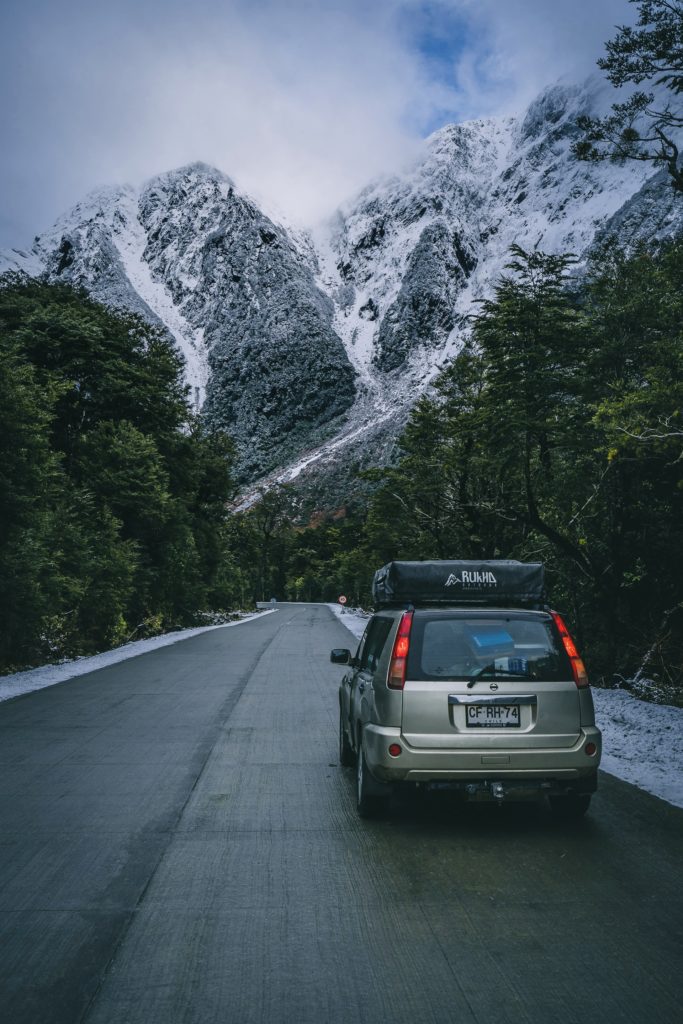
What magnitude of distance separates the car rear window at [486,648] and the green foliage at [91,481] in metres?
11.6

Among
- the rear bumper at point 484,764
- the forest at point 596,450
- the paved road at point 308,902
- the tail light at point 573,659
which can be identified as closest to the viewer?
the paved road at point 308,902

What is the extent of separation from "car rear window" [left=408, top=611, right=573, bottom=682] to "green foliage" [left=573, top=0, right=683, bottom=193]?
7.39 metres

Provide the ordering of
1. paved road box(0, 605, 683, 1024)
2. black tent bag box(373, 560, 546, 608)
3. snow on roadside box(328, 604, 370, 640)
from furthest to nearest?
1. snow on roadside box(328, 604, 370, 640)
2. black tent bag box(373, 560, 546, 608)
3. paved road box(0, 605, 683, 1024)

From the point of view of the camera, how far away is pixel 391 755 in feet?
17.8

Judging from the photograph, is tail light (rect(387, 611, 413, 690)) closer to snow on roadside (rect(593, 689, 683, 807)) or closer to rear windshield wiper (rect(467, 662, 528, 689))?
rear windshield wiper (rect(467, 662, 528, 689))

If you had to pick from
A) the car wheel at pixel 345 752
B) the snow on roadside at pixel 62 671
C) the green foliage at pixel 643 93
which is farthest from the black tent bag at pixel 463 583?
the snow on roadside at pixel 62 671

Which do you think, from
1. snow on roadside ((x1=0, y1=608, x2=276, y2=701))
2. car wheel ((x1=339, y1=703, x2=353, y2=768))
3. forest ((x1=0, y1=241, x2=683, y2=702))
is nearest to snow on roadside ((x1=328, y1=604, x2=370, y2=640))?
forest ((x1=0, y1=241, x2=683, y2=702))

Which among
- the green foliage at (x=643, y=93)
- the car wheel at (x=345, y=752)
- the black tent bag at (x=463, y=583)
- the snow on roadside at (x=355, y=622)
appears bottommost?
the snow on roadside at (x=355, y=622)

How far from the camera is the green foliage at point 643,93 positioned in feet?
32.2

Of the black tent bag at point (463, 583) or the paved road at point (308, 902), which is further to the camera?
the black tent bag at point (463, 583)

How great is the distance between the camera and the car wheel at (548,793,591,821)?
19.1 feet

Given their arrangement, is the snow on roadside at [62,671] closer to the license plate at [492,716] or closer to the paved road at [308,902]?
the paved road at [308,902]

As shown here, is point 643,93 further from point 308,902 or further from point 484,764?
point 308,902

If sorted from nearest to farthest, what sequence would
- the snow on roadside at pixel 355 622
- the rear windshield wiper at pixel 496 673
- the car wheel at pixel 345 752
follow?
the rear windshield wiper at pixel 496 673, the car wheel at pixel 345 752, the snow on roadside at pixel 355 622
